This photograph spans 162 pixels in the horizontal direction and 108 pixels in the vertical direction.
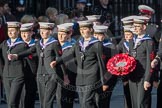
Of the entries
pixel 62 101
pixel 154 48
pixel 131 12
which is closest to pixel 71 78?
pixel 62 101

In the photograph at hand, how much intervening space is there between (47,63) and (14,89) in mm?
704

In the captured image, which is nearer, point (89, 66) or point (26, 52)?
point (89, 66)

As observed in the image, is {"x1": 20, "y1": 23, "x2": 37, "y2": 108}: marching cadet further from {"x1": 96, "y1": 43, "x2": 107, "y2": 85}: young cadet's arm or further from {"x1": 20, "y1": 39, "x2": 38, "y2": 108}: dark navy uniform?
{"x1": 96, "y1": 43, "x2": 107, "y2": 85}: young cadet's arm

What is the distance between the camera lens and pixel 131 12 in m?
19.6

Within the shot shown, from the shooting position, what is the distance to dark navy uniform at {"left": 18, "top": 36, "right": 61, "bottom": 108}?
43.0ft

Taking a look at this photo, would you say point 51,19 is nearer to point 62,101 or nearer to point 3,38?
point 3,38

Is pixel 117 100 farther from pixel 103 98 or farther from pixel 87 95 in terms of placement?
pixel 87 95

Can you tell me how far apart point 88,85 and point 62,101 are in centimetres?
72

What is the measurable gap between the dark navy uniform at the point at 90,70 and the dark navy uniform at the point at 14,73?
112 centimetres

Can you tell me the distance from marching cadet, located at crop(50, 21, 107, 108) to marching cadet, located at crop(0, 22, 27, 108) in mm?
845

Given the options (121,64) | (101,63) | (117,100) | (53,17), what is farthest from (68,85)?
(117,100)

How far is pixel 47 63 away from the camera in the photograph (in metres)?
13.1

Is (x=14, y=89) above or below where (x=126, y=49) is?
below

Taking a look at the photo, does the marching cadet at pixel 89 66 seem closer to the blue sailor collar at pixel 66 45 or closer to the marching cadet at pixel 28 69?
the blue sailor collar at pixel 66 45
